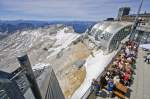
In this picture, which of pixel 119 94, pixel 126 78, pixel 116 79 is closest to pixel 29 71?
pixel 119 94

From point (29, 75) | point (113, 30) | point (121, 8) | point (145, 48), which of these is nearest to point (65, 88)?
point (145, 48)

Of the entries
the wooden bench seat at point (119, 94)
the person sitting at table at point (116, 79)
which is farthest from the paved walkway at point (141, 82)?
the person sitting at table at point (116, 79)

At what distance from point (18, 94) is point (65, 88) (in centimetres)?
3218

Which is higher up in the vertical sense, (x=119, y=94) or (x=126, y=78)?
(x=126, y=78)

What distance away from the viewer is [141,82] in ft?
60.4

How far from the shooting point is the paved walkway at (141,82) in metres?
16.2

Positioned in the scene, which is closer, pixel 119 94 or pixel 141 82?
pixel 119 94

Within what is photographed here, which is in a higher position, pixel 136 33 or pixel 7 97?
pixel 7 97

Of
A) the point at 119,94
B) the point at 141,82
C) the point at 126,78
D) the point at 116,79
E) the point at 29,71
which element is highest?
the point at 29,71

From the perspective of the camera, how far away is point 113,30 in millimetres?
50125

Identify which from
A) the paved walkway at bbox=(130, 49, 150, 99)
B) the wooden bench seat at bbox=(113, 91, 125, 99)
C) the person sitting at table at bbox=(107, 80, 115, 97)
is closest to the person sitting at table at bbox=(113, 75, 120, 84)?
the person sitting at table at bbox=(107, 80, 115, 97)

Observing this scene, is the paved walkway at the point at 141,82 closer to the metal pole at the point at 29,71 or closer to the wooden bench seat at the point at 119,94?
the wooden bench seat at the point at 119,94

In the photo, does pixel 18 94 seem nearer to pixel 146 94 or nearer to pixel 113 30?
pixel 146 94

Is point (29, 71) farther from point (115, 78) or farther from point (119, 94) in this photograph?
point (115, 78)
